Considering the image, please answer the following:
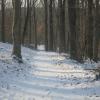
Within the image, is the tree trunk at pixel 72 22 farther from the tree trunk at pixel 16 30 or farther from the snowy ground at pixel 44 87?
the snowy ground at pixel 44 87

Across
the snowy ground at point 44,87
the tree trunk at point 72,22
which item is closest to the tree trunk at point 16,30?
the snowy ground at point 44,87

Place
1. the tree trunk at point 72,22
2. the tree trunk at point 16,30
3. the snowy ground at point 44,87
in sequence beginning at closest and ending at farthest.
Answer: the snowy ground at point 44,87
the tree trunk at point 16,30
the tree trunk at point 72,22

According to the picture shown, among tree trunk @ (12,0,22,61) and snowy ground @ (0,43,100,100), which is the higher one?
tree trunk @ (12,0,22,61)

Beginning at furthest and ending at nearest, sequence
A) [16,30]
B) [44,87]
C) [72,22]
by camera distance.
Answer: [72,22], [16,30], [44,87]

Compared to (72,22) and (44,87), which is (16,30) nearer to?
(72,22)

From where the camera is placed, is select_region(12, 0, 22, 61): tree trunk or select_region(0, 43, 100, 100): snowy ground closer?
select_region(0, 43, 100, 100): snowy ground

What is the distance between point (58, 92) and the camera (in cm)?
1093

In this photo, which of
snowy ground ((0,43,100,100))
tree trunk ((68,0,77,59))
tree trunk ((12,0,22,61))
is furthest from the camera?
tree trunk ((68,0,77,59))

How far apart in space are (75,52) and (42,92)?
13.1 m

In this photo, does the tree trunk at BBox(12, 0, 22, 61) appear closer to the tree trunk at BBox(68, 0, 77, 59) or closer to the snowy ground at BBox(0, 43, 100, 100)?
the snowy ground at BBox(0, 43, 100, 100)

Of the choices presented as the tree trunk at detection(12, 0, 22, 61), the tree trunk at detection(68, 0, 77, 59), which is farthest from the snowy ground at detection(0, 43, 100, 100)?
the tree trunk at detection(68, 0, 77, 59)

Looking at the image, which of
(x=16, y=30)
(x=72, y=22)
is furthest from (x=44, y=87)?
(x=72, y=22)

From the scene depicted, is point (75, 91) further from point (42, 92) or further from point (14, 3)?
point (14, 3)

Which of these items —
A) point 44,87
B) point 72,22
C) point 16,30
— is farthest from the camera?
point 72,22
